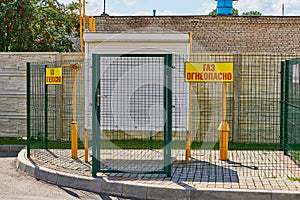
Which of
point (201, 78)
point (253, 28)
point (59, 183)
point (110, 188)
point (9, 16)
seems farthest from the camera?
point (253, 28)

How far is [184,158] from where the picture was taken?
1104 cm

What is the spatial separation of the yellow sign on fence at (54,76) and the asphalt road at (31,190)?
6.58 ft

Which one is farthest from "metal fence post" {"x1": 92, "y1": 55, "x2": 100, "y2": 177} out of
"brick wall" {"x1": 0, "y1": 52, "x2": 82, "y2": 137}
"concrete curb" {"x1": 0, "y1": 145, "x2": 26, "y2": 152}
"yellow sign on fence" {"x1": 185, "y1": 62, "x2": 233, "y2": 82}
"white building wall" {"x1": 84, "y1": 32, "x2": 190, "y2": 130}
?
"brick wall" {"x1": 0, "y1": 52, "x2": 82, "y2": 137}

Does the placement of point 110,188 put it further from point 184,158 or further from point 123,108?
point 123,108

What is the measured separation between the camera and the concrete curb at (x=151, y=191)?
8.23 metres

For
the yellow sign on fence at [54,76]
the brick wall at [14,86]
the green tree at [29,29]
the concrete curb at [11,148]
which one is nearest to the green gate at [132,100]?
the yellow sign on fence at [54,76]

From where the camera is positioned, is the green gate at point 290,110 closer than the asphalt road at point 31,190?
No

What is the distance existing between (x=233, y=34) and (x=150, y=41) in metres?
10.2

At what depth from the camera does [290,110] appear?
36.8ft

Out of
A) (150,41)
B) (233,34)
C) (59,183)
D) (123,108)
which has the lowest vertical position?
(59,183)

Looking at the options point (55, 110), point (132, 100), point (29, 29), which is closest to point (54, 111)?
point (55, 110)

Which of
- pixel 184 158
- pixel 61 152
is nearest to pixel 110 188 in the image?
pixel 184 158

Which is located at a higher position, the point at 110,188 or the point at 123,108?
the point at 123,108

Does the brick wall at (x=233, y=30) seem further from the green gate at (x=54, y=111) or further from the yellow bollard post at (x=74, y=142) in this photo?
the yellow bollard post at (x=74, y=142)
